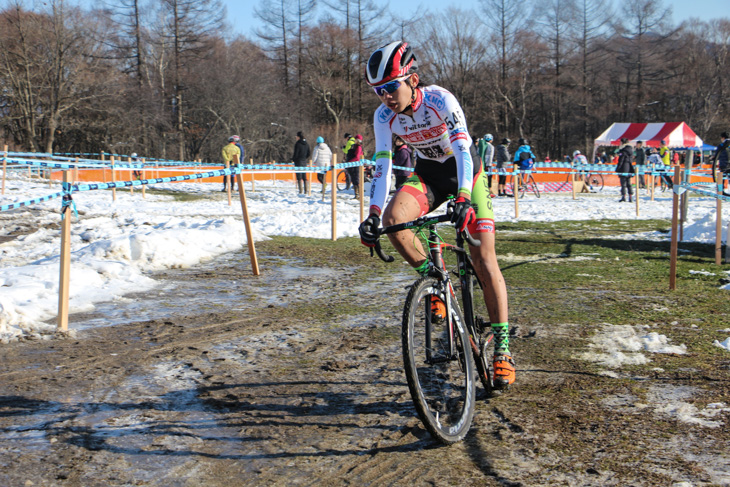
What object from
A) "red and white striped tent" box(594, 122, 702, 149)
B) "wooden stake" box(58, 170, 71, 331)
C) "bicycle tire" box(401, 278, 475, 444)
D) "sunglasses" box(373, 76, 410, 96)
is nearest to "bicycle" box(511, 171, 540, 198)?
"red and white striped tent" box(594, 122, 702, 149)

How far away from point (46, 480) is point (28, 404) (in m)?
1.07

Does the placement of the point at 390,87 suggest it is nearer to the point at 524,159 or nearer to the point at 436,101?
the point at 436,101

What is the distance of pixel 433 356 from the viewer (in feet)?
11.0

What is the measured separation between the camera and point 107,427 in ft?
11.4

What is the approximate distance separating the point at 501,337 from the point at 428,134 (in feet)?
4.03

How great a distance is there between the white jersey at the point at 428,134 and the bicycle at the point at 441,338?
41cm

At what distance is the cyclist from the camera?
144 inches

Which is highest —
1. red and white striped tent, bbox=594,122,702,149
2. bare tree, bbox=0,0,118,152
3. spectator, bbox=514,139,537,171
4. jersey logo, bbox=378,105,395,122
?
bare tree, bbox=0,0,118,152

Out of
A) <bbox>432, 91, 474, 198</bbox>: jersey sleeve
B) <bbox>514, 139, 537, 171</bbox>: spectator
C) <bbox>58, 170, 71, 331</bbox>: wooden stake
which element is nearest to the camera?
<bbox>432, 91, 474, 198</bbox>: jersey sleeve

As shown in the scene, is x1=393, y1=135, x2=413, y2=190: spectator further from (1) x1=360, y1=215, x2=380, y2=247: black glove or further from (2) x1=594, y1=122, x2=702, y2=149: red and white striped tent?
(2) x1=594, y1=122, x2=702, y2=149: red and white striped tent

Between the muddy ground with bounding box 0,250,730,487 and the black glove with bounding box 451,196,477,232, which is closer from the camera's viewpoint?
the muddy ground with bounding box 0,250,730,487

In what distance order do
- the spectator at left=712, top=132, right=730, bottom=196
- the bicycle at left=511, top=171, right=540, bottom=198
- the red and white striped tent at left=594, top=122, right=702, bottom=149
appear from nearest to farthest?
1. the spectator at left=712, top=132, right=730, bottom=196
2. the bicycle at left=511, top=171, right=540, bottom=198
3. the red and white striped tent at left=594, top=122, right=702, bottom=149

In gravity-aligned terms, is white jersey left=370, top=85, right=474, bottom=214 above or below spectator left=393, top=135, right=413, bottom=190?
below

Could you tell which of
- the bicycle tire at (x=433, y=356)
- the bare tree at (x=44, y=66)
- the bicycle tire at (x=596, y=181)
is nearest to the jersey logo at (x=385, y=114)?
the bicycle tire at (x=433, y=356)
